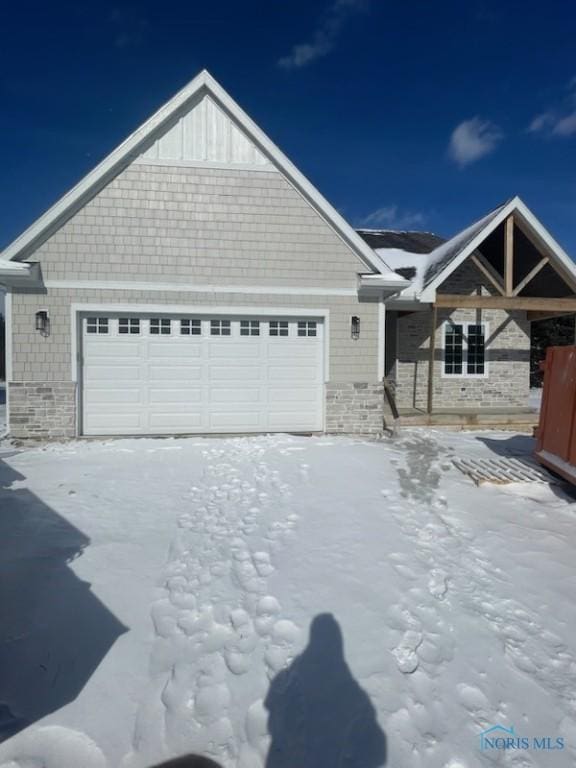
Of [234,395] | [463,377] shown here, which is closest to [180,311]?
[234,395]

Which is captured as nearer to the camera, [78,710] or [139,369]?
[78,710]

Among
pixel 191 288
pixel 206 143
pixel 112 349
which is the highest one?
pixel 206 143

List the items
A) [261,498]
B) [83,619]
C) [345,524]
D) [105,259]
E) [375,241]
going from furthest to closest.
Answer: [375,241] → [105,259] → [261,498] → [345,524] → [83,619]

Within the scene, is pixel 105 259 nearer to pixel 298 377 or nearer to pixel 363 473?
pixel 298 377

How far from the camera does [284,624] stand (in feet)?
9.74

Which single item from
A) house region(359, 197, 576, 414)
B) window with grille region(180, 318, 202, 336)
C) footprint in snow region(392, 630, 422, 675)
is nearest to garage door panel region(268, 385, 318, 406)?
window with grille region(180, 318, 202, 336)

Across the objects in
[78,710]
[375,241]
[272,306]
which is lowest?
[78,710]

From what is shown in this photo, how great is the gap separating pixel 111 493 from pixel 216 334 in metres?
4.08

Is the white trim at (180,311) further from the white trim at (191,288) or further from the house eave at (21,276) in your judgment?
the house eave at (21,276)

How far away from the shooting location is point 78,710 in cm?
229

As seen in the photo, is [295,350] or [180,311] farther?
[295,350]

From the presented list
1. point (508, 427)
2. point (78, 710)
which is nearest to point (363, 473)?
point (78, 710)

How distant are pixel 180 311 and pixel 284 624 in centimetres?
657

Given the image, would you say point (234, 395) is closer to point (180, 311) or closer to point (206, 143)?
point (180, 311)
